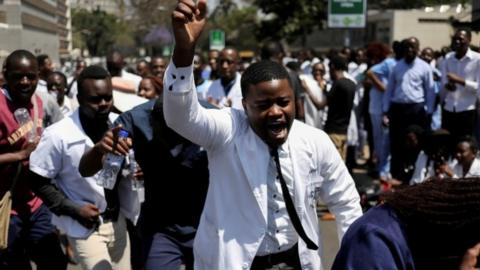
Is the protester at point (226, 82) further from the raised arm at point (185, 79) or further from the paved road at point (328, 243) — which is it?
the raised arm at point (185, 79)

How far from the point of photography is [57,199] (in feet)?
13.3

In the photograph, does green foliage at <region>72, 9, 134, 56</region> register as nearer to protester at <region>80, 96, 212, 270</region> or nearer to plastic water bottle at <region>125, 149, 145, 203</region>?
plastic water bottle at <region>125, 149, 145, 203</region>

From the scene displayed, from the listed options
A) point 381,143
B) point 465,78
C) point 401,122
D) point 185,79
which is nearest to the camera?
point 185,79

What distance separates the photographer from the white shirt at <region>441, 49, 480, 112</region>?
25.6 feet

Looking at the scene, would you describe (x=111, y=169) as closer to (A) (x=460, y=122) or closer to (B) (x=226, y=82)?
(B) (x=226, y=82)

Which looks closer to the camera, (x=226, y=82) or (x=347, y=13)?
(x=226, y=82)

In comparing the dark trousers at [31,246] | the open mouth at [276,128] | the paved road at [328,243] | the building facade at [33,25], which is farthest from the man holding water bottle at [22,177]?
the open mouth at [276,128]

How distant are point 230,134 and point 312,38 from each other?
1494 inches

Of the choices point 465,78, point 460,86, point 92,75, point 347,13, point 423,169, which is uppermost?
point 347,13

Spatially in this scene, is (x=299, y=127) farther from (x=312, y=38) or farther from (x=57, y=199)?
(x=312, y=38)

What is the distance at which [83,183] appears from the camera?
420cm

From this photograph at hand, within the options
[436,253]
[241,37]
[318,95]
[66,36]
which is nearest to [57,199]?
[436,253]

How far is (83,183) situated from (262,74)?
1.64 metres

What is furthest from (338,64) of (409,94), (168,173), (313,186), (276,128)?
(276,128)
